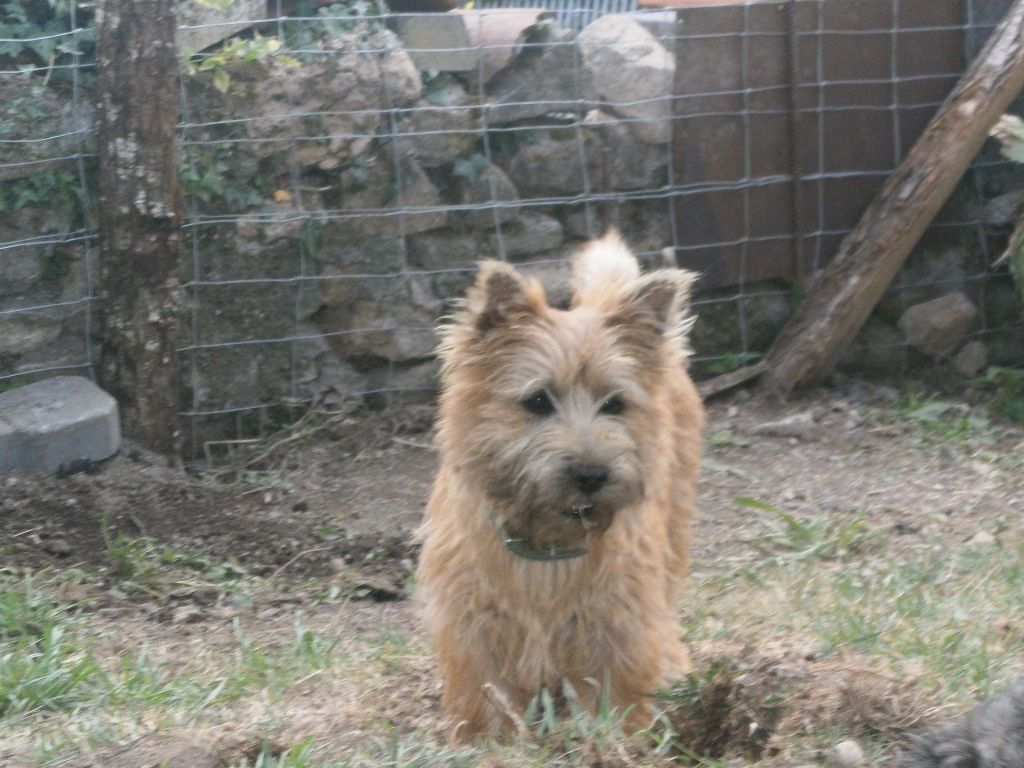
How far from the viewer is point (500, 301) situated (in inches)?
157

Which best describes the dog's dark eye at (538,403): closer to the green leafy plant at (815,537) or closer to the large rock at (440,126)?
the green leafy plant at (815,537)

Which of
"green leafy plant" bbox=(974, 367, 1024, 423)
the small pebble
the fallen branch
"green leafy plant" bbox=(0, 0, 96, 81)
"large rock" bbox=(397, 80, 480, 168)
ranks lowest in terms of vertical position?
the small pebble

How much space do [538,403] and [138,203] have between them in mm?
2846

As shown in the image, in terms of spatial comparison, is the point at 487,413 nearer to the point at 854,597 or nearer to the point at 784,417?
the point at 854,597

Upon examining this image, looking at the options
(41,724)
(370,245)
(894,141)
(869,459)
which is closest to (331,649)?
(41,724)

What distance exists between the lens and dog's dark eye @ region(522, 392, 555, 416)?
153 inches

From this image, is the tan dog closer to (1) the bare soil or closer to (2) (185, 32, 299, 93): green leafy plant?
(1) the bare soil

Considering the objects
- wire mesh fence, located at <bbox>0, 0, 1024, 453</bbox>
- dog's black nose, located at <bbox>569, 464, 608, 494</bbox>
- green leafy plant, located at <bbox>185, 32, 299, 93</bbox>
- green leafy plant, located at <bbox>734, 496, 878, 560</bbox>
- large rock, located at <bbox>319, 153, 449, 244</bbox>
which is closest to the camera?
dog's black nose, located at <bbox>569, 464, 608, 494</bbox>

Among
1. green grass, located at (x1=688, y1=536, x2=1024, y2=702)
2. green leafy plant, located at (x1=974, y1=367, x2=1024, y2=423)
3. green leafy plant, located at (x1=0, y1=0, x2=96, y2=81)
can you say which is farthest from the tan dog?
green leafy plant, located at (x1=974, y1=367, x2=1024, y2=423)

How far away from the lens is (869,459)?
671 centimetres

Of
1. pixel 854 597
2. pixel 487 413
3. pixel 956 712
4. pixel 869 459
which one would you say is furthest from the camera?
pixel 869 459

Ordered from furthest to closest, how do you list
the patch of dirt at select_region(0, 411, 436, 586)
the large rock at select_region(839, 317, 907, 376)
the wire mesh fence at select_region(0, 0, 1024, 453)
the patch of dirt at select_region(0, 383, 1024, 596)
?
the large rock at select_region(839, 317, 907, 376) < the wire mesh fence at select_region(0, 0, 1024, 453) < the patch of dirt at select_region(0, 383, 1024, 596) < the patch of dirt at select_region(0, 411, 436, 586)

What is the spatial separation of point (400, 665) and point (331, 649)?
0.78ft

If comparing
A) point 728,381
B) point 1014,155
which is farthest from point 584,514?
point 1014,155
